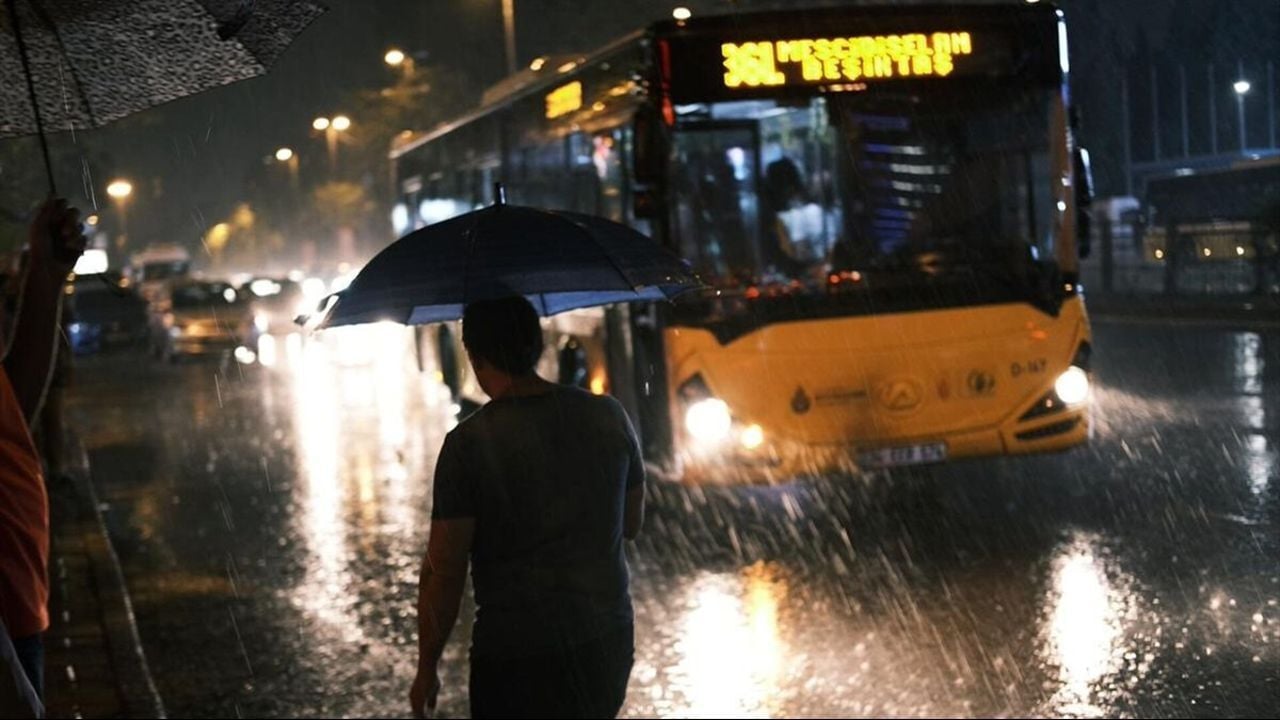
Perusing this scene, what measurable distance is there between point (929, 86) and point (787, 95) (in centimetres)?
91

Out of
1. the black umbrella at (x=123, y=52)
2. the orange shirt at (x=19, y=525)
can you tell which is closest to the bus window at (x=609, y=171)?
the black umbrella at (x=123, y=52)

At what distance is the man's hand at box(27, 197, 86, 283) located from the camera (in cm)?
357

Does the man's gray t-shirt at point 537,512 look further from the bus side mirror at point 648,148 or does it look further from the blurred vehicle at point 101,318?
the blurred vehicle at point 101,318

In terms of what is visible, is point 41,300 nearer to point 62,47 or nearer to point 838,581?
point 62,47

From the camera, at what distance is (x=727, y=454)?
34.7 feet

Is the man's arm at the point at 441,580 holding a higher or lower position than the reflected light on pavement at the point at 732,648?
higher

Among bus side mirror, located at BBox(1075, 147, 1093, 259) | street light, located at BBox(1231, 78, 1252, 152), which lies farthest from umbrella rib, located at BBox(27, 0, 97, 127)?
street light, located at BBox(1231, 78, 1252, 152)

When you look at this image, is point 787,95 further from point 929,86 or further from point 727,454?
point 727,454

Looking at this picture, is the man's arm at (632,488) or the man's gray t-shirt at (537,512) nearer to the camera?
the man's gray t-shirt at (537,512)

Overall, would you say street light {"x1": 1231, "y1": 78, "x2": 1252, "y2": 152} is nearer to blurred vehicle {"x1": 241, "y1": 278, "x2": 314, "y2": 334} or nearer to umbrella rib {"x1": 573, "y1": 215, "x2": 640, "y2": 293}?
blurred vehicle {"x1": 241, "y1": 278, "x2": 314, "y2": 334}

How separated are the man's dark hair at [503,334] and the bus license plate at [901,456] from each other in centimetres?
670

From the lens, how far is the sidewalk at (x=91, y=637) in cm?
748

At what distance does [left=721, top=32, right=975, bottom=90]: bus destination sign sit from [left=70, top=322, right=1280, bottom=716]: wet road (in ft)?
9.60

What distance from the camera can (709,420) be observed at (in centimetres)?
1064
